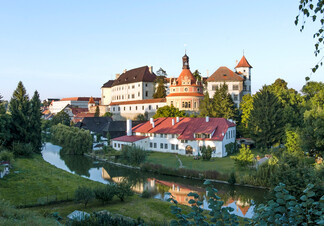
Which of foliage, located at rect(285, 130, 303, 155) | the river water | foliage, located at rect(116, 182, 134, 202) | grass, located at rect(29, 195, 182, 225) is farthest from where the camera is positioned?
foliage, located at rect(285, 130, 303, 155)

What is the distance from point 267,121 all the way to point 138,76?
4877 cm

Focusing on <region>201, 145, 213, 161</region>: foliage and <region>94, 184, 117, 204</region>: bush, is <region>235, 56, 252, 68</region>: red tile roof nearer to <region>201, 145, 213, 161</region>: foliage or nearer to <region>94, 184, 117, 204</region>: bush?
<region>201, 145, 213, 161</region>: foliage

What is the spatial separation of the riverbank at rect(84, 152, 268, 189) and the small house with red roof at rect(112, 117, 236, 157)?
189cm

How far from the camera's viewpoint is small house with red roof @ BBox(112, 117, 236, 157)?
37.1m

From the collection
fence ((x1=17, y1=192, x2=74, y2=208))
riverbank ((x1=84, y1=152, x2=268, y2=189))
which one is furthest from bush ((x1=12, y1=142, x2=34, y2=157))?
fence ((x1=17, y1=192, x2=74, y2=208))

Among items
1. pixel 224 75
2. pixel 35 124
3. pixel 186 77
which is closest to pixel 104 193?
pixel 35 124

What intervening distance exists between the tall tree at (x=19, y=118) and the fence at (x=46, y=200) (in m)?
21.6

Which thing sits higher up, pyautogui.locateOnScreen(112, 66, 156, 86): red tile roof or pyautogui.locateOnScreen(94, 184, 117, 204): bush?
pyautogui.locateOnScreen(112, 66, 156, 86): red tile roof

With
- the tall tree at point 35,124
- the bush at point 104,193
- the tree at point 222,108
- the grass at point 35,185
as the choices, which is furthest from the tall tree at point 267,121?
the tall tree at point 35,124

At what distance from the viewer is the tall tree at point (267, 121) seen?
1581 inches

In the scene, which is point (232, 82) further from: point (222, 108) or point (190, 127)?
point (190, 127)

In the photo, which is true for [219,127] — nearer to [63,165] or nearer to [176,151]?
[176,151]

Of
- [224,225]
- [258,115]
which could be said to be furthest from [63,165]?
[224,225]

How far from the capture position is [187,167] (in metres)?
30.7
